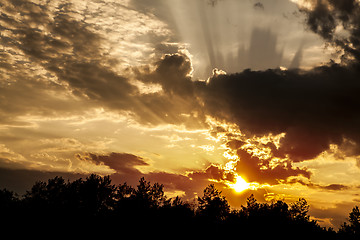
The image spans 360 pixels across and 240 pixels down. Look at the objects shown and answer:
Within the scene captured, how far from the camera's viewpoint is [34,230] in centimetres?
6256

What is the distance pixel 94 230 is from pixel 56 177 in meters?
51.8

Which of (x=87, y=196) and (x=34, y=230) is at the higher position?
(x=87, y=196)

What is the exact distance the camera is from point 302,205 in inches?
3671

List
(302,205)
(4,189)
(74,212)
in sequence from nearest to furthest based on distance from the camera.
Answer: (74,212) → (302,205) → (4,189)

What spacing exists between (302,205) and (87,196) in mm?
69497

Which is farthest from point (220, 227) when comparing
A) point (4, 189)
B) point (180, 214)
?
point (4, 189)

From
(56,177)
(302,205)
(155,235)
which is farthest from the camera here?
(56,177)

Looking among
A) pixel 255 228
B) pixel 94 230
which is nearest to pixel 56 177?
pixel 94 230

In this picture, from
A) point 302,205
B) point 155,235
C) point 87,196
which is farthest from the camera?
point 302,205

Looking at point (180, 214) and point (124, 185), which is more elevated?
point (124, 185)

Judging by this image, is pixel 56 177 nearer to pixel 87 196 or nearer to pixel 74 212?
pixel 87 196

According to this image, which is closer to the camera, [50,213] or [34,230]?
[34,230]

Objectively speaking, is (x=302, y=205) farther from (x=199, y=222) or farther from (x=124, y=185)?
(x=124, y=185)

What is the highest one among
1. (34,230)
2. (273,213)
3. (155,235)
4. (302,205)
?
(302,205)
